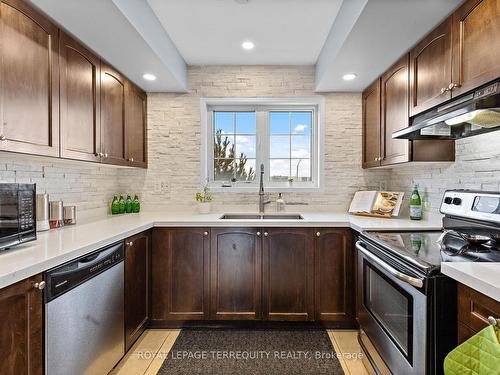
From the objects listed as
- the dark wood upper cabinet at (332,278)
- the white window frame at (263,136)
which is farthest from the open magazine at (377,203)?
the dark wood upper cabinet at (332,278)

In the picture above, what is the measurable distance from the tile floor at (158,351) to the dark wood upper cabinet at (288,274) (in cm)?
29

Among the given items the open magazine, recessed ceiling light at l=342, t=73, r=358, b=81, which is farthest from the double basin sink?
recessed ceiling light at l=342, t=73, r=358, b=81

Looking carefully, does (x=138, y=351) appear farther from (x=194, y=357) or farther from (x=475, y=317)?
(x=475, y=317)

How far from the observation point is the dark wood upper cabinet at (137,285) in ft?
6.26

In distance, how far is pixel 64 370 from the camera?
1.27m

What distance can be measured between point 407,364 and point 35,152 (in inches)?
81.3

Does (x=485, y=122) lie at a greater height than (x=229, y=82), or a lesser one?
lesser

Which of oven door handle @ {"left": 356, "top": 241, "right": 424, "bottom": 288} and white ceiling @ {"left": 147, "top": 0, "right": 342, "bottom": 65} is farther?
white ceiling @ {"left": 147, "top": 0, "right": 342, "bottom": 65}

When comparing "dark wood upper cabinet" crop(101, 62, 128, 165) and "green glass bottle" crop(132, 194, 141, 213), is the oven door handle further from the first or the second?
"green glass bottle" crop(132, 194, 141, 213)

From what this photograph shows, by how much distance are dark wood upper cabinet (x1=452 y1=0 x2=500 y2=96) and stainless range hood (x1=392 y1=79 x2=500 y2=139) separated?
0.06 m

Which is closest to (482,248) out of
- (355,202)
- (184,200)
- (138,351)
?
(355,202)

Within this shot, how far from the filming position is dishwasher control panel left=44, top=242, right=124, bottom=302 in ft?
3.97

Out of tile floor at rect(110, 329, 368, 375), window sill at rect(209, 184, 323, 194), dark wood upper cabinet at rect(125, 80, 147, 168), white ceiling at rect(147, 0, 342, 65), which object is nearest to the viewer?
tile floor at rect(110, 329, 368, 375)

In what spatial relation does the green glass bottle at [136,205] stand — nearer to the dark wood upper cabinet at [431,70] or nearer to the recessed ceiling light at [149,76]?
the recessed ceiling light at [149,76]
